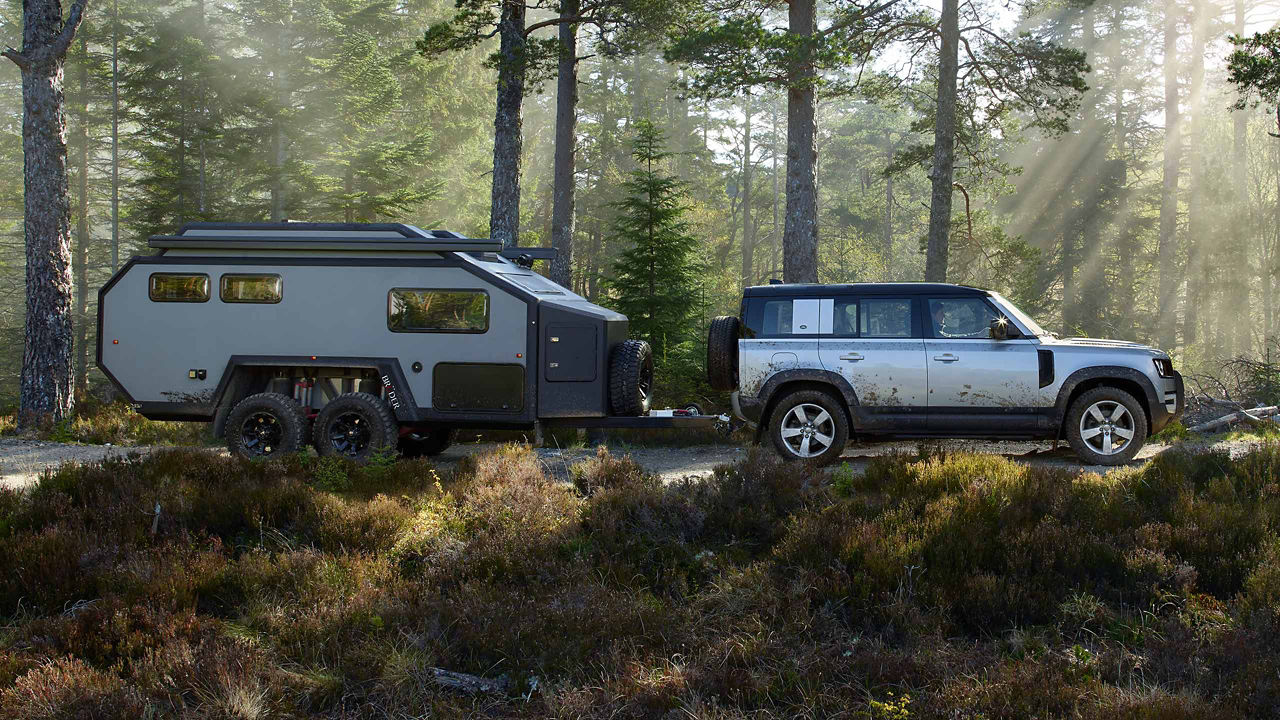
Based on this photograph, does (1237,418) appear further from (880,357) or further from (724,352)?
(724,352)

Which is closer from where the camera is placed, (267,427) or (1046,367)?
(1046,367)

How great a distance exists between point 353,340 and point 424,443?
2.09 meters

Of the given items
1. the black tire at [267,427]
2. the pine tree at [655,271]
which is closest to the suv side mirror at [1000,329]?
the pine tree at [655,271]

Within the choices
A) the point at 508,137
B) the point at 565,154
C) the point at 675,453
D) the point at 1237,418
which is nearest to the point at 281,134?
the point at 565,154

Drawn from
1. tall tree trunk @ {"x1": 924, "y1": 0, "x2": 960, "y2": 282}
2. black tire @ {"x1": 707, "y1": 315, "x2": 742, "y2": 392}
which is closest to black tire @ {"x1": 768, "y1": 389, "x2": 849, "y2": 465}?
black tire @ {"x1": 707, "y1": 315, "x2": 742, "y2": 392}

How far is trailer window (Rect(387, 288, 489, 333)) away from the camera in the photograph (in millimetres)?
10422

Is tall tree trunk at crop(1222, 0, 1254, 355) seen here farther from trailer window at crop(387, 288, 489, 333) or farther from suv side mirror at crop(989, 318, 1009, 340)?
trailer window at crop(387, 288, 489, 333)

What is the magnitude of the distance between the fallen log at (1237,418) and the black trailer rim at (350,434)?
1174 centimetres

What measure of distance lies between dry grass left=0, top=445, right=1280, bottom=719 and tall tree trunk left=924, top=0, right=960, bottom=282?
10603mm

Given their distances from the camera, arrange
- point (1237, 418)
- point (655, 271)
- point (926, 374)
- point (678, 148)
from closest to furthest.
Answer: point (926, 374), point (1237, 418), point (655, 271), point (678, 148)

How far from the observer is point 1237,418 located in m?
13.5

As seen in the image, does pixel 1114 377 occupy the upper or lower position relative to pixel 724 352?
lower

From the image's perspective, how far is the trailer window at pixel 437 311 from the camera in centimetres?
1042

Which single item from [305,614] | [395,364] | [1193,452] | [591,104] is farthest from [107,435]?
[591,104]
